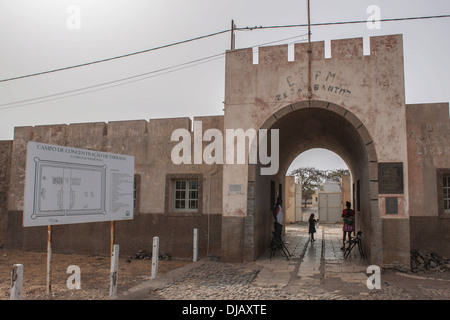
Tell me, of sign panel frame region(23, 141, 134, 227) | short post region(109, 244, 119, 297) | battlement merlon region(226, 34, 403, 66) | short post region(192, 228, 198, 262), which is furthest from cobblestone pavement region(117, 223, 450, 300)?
battlement merlon region(226, 34, 403, 66)

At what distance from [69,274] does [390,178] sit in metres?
8.55

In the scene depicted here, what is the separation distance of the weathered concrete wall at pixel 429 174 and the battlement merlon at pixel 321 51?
Answer: 2121 mm

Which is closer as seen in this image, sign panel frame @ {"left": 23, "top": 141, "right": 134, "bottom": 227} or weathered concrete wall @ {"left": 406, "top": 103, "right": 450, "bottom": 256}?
sign panel frame @ {"left": 23, "top": 141, "right": 134, "bottom": 227}

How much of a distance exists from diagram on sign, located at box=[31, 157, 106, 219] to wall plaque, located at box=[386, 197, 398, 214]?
6.79 meters

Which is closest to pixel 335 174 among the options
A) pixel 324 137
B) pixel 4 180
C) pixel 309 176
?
pixel 309 176

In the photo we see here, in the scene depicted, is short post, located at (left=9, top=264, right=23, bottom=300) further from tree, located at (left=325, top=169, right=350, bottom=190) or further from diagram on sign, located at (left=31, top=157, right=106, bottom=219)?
tree, located at (left=325, top=169, right=350, bottom=190)

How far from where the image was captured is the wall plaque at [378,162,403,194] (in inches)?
358

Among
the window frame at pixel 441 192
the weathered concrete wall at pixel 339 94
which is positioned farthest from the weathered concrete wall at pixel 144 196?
the window frame at pixel 441 192

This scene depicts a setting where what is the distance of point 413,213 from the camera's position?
10.1 metres

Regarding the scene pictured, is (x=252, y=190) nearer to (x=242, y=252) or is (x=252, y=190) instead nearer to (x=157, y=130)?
(x=242, y=252)

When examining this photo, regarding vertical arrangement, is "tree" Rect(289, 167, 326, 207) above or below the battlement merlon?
below

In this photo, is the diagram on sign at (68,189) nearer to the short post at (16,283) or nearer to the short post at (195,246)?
the short post at (16,283)

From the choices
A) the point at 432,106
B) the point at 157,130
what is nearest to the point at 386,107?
the point at 432,106
